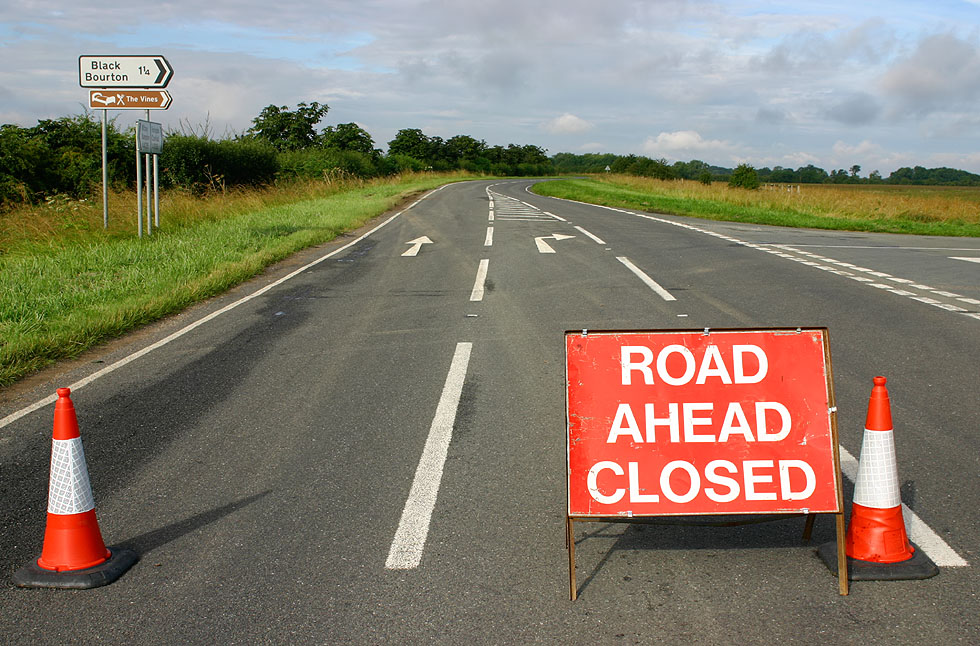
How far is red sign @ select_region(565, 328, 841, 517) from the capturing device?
366cm

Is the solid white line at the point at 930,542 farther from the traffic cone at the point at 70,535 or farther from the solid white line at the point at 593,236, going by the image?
the solid white line at the point at 593,236

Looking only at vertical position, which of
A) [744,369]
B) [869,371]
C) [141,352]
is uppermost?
[744,369]

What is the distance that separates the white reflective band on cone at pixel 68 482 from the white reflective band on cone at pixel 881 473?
358 centimetres

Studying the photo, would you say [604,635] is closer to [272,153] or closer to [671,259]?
[671,259]

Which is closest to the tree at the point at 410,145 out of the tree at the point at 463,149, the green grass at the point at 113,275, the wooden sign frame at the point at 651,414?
the tree at the point at 463,149

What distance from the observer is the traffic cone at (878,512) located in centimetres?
358

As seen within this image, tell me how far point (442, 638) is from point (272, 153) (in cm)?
3514

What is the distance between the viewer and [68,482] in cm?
363

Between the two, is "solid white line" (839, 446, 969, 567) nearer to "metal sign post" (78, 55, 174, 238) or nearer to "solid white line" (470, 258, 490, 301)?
"solid white line" (470, 258, 490, 301)

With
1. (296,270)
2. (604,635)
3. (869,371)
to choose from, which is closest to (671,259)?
(296,270)

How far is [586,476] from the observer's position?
12.0 feet

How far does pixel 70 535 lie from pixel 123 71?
42.7 ft

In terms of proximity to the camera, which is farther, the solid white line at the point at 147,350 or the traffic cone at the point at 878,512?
the solid white line at the point at 147,350

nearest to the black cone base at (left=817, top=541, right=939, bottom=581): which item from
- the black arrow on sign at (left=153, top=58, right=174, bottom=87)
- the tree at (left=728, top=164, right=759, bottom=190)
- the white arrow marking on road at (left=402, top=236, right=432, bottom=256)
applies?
the white arrow marking on road at (left=402, top=236, right=432, bottom=256)
